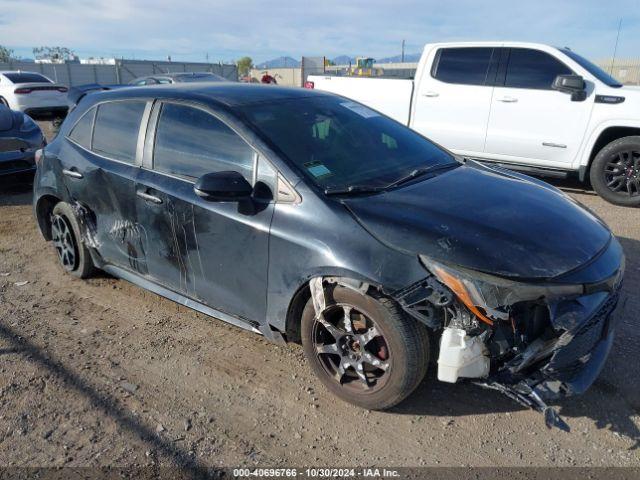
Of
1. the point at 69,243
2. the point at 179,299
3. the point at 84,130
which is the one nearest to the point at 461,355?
the point at 179,299

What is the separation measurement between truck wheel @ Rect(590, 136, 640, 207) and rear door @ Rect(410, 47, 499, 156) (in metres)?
1.55

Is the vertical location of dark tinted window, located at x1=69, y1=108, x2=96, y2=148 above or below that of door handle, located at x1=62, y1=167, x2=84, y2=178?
above

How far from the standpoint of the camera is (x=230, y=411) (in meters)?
2.93

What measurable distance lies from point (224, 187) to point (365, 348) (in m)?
1.16

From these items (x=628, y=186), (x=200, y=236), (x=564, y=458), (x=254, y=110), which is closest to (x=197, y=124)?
(x=254, y=110)

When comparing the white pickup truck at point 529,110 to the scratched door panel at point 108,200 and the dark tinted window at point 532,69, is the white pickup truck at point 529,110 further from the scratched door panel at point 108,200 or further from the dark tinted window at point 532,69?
the scratched door panel at point 108,200

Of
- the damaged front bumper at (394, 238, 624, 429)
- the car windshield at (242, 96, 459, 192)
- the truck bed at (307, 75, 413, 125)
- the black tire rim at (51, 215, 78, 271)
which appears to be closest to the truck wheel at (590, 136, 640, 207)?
the truck bed at (307, 75, 413, 125)

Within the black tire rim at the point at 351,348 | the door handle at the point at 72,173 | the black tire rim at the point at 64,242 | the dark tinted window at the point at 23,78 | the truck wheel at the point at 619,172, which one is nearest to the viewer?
the black tire rim at the point at 351,348

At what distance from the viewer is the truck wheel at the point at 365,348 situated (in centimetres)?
260

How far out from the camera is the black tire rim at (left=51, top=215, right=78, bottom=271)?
4531 mm

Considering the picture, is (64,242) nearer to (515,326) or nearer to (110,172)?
(110,172)

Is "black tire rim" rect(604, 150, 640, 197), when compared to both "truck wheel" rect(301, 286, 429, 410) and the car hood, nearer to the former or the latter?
the car hood

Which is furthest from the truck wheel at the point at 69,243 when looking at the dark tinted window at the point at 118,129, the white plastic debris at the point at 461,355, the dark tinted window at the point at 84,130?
the white plastic debris at the point at 461,355

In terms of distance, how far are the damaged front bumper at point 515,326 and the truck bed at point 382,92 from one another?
5.86 meters
